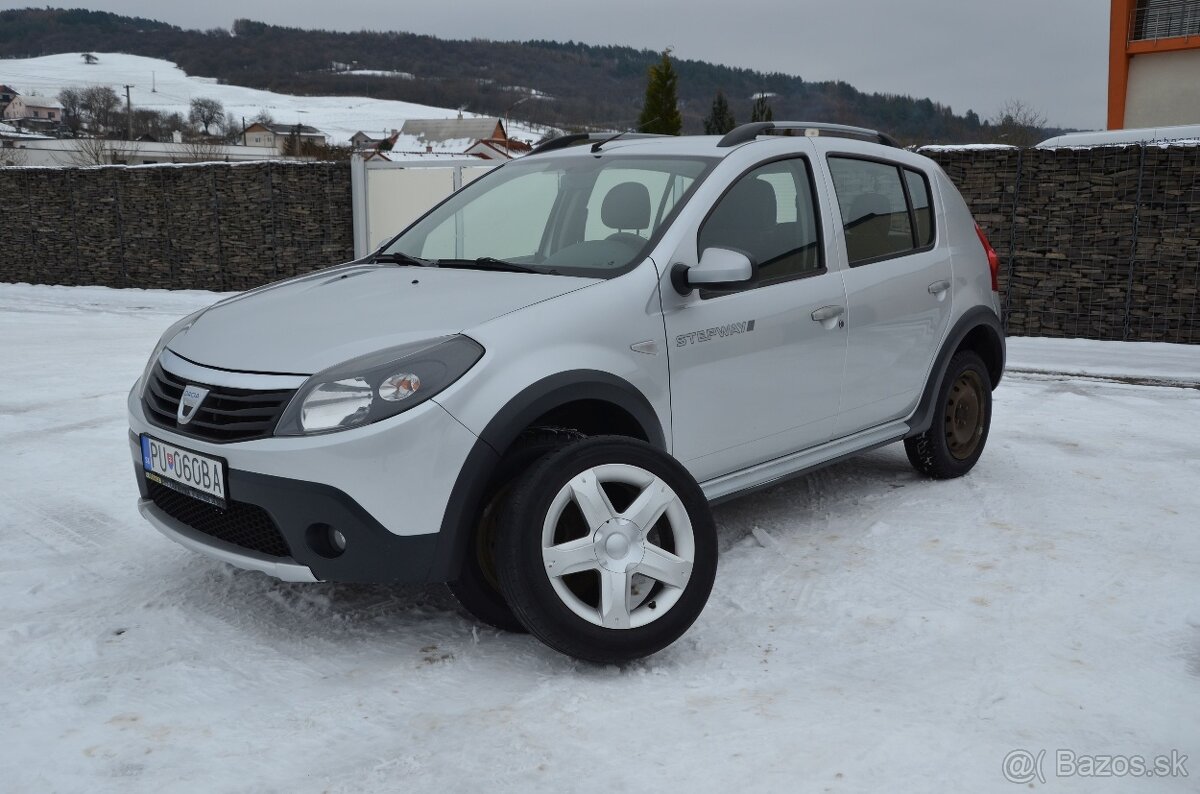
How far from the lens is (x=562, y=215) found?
4215 mm

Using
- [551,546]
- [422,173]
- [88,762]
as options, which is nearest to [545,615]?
[551,546]

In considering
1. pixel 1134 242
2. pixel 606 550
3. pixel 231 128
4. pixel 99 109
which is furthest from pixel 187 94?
pixel 606 550

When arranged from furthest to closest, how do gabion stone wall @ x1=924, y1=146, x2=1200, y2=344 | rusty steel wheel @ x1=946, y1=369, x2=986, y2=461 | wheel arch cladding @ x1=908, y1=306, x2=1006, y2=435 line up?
gabion stone wall @ x1=924, y1=146, x2=1200, y2=344 → rusty steel wheel @ x1=946, y1=369, x2=986, y2=461 → wheel arch cladding @ x1=908, y1=306, x2=1006, y2=435

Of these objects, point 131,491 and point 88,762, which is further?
point 131,491

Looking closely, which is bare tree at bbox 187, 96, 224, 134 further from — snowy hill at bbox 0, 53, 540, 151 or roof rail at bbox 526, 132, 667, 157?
roof rail at bbox 526, 132, 667, 157

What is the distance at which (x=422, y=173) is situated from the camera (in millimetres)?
16531

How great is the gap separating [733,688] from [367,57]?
570 feet

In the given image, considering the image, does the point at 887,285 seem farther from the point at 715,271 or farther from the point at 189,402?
the point at 189,402

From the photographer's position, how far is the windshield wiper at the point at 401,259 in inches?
164

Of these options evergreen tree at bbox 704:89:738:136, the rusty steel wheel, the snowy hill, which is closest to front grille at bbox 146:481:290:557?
the rusty steel wheel

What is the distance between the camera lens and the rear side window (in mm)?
4488

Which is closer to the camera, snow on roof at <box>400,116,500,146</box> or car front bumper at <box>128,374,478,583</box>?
car front bumper at <box>128,374,478,583</box>

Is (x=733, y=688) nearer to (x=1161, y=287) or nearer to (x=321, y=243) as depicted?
(x=1161, y=287)

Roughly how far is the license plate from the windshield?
1317 millimetres
